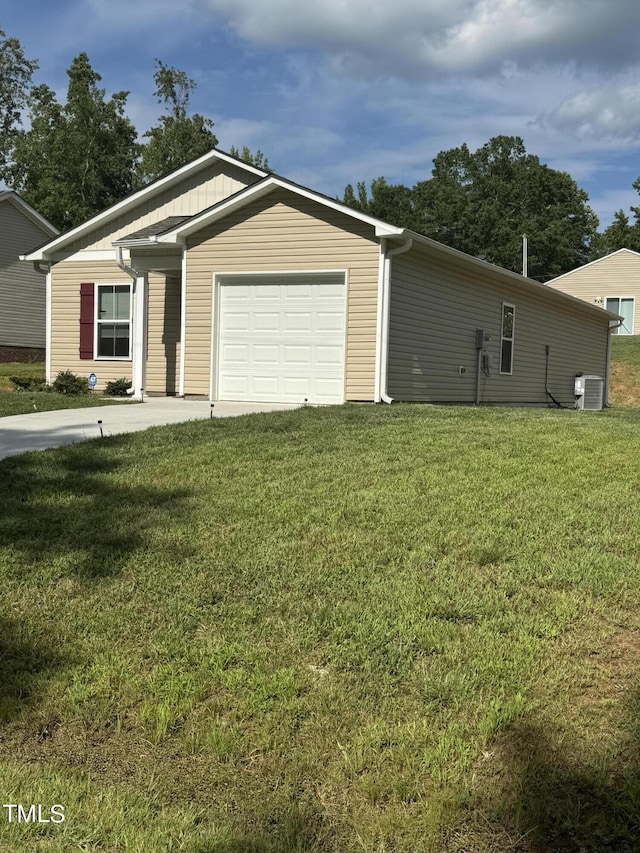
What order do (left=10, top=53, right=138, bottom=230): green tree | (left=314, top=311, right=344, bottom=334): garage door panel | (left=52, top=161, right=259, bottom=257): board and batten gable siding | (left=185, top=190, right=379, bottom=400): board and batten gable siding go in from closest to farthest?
(left=185, top=190, right=379, bottom=400): board and batten gable siding → (left=314, top=311, right=344, bottom=334): garage door panel → (left=52, top=161, right=259, bottom=257): board and batten gable siding → (left=10, top=53, right=138, bottom=230): green tree

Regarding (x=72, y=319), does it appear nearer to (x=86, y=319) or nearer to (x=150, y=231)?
(x=86, y=319)

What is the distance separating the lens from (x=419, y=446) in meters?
7.03

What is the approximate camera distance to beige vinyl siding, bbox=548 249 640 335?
32.9m

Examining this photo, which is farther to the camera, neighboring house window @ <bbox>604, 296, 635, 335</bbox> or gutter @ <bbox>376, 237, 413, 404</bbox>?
neighboring house window @ <bbox>604, 296, 635, 335</bbox>

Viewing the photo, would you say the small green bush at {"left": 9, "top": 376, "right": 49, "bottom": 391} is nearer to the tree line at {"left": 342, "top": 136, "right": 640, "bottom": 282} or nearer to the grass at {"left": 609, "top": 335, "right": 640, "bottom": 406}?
the grass at {"left": 609, "top": 335, "right": 640, "bottom": 406}

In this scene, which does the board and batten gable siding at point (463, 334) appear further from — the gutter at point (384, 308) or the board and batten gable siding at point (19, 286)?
the board and batten gable siding at point (19, 286)

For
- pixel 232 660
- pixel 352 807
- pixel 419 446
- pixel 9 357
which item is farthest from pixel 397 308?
pixel 9 357

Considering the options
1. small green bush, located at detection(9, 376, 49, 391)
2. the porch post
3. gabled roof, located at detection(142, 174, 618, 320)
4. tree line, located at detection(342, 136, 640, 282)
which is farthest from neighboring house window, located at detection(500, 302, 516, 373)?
tree line, located at detection(342, 136, 640, 282)

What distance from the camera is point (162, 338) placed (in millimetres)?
14484

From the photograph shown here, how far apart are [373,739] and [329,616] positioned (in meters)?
0.92

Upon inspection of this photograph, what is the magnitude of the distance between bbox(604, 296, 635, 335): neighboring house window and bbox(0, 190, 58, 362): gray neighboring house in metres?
23.2

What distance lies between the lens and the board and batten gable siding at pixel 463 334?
39.7 ft

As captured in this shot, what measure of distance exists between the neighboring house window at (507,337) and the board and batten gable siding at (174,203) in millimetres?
6042

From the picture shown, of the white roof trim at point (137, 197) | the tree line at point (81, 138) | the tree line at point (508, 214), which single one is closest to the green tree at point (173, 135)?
the tree line at point (81, 138)
